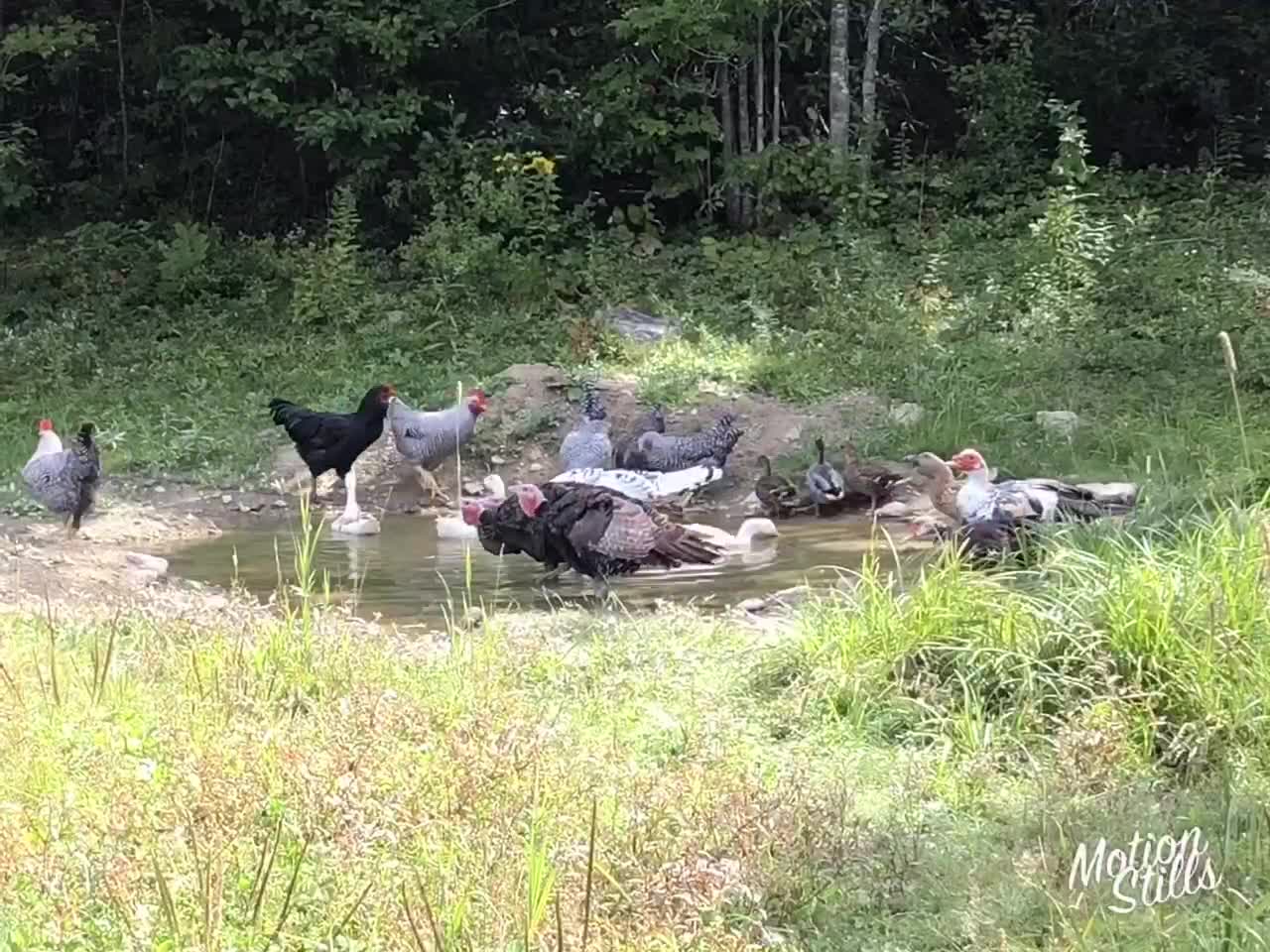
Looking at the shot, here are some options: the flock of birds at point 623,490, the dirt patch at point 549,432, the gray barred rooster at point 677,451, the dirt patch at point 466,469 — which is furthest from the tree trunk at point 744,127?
the gray barred rooster at point 677,451

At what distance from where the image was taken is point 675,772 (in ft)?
12.7

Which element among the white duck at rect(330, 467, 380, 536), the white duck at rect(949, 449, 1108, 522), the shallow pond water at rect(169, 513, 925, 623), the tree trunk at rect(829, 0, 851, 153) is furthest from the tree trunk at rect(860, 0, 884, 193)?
the white duck at rect(949, 449, 1108, 522)

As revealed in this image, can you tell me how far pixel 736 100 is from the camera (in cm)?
1622

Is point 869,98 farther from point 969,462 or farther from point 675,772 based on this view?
point 675,772

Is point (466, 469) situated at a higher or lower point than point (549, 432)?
lower

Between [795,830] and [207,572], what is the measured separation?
16.0ft

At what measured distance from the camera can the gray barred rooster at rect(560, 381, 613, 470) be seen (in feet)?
30.8

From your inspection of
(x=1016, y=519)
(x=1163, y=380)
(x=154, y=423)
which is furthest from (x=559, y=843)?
(x=154, y=423)

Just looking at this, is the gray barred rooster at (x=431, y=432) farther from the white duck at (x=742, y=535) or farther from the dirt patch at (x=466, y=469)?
the white duck at (x=742, y=535)

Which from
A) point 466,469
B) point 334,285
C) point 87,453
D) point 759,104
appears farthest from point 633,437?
point 759,104

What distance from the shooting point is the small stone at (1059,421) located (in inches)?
371

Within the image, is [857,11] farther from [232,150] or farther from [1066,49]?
[232,150]

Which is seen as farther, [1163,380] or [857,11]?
[857,11]

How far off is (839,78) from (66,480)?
958 cm
